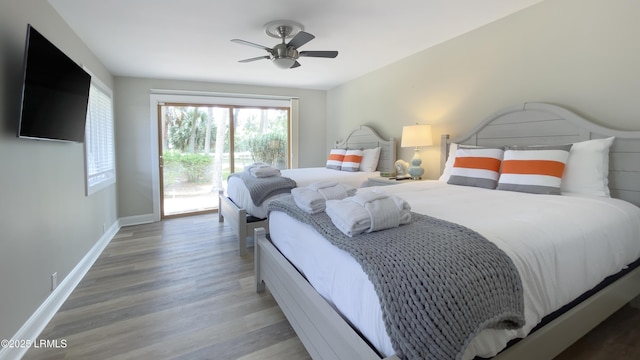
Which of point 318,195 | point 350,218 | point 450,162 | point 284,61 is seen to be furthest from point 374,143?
point 350,218

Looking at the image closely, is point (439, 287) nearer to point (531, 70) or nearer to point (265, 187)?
point (265, 187)

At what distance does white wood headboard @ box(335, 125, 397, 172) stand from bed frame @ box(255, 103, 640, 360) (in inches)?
47.7

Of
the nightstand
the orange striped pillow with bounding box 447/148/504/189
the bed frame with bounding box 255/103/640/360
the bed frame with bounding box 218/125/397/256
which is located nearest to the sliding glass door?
the bed frame with bounding box 218/125/397/256

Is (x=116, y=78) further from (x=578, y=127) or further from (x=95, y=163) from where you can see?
(x=578, y=127)

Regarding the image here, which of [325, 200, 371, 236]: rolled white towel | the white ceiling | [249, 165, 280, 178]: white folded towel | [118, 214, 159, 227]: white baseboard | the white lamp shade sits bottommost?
[118, 214, 159, 227]: white baseboard

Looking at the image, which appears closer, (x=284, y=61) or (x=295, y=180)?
(x=284, y=61)

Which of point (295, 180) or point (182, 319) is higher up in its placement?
point (295, 180)

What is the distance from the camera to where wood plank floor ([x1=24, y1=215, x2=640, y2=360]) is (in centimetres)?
168

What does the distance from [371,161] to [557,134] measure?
87.9 inches

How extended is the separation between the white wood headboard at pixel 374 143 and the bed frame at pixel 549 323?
3.98 ft

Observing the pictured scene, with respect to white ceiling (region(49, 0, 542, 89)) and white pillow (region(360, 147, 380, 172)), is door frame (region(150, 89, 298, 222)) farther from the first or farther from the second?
white pillow (region(360, 147, 380, 172))

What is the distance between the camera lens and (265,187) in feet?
10.3

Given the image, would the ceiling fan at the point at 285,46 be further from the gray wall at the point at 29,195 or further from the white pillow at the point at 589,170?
the white pillow at the point at 589,170

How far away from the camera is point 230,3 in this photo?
2305mm
